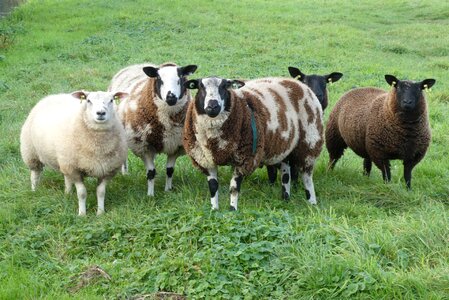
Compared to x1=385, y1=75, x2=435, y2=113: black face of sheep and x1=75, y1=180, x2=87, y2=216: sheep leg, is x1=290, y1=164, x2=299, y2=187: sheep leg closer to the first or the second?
x1=385, y1=75, x2=435, y2=113: black face of sheep

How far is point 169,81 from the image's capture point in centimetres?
675

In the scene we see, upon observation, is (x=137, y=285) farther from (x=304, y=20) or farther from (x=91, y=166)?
(x=304, y=20)

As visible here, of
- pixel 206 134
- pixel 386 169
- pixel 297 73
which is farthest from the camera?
pixel 297 73

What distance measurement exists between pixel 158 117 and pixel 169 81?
0.46 m

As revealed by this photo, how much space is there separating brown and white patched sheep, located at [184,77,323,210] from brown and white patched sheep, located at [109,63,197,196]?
66 cm

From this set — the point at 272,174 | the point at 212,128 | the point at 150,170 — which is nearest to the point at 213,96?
the point at 212,128

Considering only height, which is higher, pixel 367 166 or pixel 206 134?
pixel 206 134

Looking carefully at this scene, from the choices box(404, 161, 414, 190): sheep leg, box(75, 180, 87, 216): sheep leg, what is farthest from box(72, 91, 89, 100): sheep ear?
box(404, 161, 414, 190): sheep leg

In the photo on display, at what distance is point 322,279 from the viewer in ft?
13.9

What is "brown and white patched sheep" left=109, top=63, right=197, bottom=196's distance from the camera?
22.3 ft

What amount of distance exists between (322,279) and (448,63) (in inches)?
518

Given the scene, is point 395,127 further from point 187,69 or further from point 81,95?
point 81,95

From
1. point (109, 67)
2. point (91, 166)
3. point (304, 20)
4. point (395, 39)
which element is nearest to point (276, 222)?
point (91, 166)

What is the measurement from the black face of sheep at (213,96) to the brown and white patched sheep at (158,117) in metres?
0.77
